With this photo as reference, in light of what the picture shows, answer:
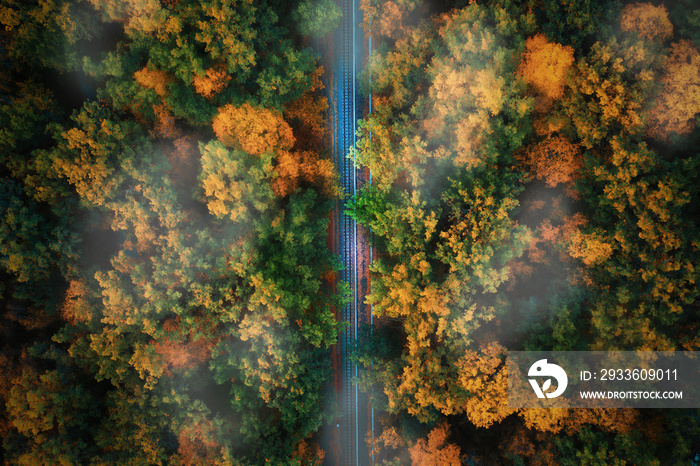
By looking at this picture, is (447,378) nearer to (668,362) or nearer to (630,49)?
(668,362)

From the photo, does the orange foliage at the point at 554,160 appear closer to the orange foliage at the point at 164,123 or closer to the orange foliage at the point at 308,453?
the orange foliage at the point at 164,123

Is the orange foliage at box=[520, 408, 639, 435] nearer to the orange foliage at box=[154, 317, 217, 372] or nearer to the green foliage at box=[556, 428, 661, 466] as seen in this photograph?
the green foliage at box=[556, 428, 661, 466]

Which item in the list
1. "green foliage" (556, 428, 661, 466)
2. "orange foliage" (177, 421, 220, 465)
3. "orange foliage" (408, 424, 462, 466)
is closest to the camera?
"green foliage" (556, 428, 661, 466)

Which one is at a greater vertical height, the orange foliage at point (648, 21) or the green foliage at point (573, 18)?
the green foliage at point (573, 18)

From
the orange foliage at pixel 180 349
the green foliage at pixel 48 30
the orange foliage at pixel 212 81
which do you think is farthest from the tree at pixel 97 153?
the orange foliage at pixel 180 349

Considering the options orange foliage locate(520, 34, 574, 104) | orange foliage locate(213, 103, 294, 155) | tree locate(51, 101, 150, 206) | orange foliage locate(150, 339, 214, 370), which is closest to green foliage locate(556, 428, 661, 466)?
orange foliage locate(520, 34, 574, 104)

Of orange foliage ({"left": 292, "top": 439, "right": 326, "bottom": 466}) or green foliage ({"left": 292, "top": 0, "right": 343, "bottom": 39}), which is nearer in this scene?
green foliage ({"left": 292, "top": 0, "right": 343, "bottom": 39})
